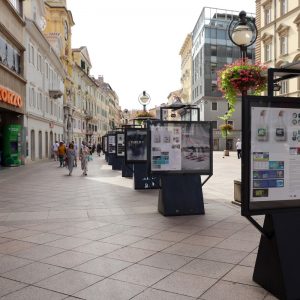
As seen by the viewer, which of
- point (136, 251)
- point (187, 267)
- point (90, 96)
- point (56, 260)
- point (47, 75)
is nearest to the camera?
point (187, 267)

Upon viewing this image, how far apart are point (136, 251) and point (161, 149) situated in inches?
129

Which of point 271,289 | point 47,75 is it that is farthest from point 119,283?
point 47,75

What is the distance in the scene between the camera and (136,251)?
5.82 metres

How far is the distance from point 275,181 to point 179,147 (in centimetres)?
464

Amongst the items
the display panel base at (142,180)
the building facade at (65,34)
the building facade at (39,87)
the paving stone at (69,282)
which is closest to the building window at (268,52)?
the building facade at (39,87)

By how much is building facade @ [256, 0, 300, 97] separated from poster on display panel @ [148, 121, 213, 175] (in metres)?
30.5

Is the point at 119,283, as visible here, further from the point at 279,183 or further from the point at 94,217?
the point at 94,217

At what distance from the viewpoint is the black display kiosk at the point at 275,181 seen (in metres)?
4.01

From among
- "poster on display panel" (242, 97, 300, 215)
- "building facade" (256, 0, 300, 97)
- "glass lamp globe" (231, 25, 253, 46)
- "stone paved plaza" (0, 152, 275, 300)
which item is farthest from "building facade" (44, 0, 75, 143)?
"poster on display panel" (242, 97, 300, 215)

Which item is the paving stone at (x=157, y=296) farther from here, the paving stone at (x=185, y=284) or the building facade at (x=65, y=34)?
the building facade at (x=65, y=34)

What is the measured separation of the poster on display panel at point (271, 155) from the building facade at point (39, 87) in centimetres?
2703

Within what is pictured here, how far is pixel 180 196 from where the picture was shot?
28.4ft

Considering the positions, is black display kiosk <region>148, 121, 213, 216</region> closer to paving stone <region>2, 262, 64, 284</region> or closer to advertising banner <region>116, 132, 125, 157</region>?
paving stone <region>2, 262, 64, 284</region>

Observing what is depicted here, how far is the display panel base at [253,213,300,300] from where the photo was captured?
13.2ft
